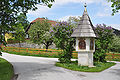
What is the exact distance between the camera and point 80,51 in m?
12.7

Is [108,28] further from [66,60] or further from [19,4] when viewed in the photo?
[19,4]

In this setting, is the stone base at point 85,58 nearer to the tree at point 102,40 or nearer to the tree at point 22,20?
the tree at point 102,40

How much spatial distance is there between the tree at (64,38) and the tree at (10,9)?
5.47 m

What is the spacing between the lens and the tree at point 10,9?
29.1 ft

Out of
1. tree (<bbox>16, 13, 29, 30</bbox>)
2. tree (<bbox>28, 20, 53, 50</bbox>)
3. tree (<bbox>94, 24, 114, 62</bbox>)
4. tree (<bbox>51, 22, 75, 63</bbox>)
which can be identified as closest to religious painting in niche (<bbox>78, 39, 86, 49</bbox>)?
tree (<bbox>51, 22, 75, 63</bbox>)

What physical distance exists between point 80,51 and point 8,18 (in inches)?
255

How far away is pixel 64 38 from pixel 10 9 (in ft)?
24.2

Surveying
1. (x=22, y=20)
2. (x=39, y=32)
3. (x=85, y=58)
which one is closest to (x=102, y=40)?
(x=85, y=58)

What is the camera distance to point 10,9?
349 inches

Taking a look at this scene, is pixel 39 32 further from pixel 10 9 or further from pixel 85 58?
pixel 10 9

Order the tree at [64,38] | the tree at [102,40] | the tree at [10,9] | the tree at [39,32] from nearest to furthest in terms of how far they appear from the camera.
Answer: the tree at [10,9] → the tree at [64,38] → the tree at [102,40] → the tree at [39,32]

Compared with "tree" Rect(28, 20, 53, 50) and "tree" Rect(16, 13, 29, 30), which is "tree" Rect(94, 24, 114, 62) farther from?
"tree" Rect(28, 20, 53, 50)

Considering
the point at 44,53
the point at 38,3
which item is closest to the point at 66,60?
the point at 38,3

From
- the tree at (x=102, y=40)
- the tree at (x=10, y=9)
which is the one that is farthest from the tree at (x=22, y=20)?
the tree at (x=102, y=40)
